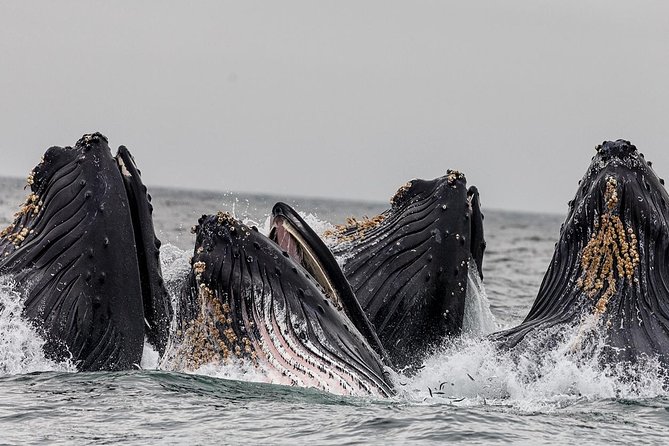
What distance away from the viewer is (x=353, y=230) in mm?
13539

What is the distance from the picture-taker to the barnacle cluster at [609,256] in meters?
11.8

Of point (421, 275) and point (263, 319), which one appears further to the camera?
point (421, 275)

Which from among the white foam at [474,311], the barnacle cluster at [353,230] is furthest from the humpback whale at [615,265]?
the barnacle cluster at [353,230]

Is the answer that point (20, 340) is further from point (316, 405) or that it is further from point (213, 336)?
point (316, 405)

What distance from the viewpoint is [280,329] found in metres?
10.0

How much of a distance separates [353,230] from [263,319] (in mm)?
3634

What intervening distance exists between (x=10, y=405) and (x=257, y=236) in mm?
2217

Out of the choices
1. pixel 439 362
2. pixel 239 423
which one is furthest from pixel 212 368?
pixel 439 362

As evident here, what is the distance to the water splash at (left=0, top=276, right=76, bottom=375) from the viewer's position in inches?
404

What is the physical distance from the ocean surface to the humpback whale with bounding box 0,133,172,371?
0.54 feet

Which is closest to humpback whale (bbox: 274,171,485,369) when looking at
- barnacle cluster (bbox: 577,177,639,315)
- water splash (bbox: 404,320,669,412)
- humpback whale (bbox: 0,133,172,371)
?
water splash (bbox: 404,320,669,412)

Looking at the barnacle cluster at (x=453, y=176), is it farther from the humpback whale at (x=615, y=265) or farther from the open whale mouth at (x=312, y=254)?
the open whale mouth at (x=312, y=254)

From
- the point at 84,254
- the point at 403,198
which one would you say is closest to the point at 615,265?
the point at 403,198

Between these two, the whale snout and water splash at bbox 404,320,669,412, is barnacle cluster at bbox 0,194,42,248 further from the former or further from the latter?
the whale snout
